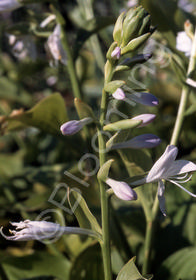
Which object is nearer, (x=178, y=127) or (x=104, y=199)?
(x=104, y=199)

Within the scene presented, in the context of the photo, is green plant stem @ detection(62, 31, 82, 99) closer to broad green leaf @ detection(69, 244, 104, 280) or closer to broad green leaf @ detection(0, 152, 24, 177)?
broad green leaf @ detection(69, 244, 104, 280)

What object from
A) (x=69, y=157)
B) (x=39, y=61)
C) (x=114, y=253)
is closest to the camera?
(x=114, y=253)

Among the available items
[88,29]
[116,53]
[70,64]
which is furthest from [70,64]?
[116,53]

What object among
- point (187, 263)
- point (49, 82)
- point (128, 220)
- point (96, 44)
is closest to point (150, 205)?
point (187, 263)

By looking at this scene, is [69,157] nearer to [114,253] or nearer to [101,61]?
[101,61]

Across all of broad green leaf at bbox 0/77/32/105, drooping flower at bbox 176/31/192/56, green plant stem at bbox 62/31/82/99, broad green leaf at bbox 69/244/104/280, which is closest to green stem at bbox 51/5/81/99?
green plant stem at bbox 62/31/82/99

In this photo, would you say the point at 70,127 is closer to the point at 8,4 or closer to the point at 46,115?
the point at 46,115
